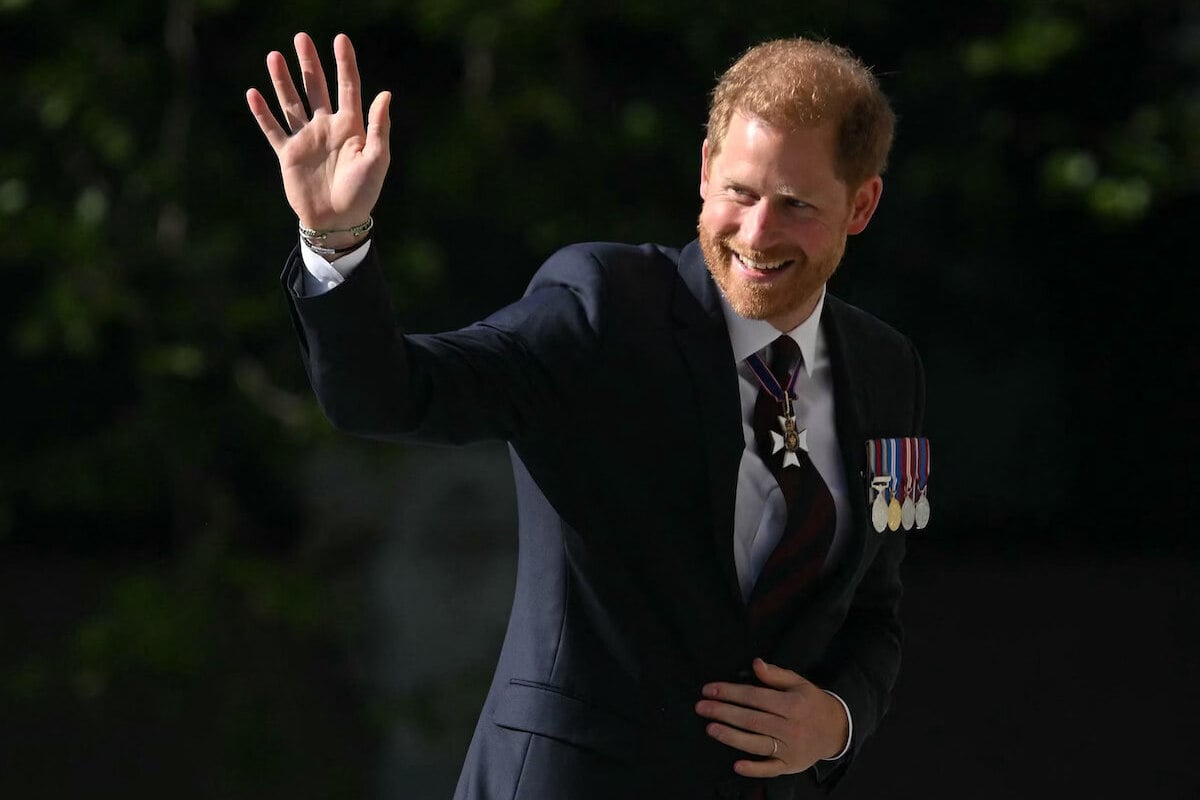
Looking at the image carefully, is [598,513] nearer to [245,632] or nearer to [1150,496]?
[245,632]

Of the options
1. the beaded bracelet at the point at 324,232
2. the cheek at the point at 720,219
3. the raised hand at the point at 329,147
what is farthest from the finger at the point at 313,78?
the cheek at the point at 720,219

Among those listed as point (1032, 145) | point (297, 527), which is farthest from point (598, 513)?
point (297, 527)

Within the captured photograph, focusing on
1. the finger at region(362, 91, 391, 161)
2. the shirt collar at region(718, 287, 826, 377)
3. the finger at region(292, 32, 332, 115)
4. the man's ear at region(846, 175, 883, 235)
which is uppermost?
the finger at region(292, 32, 332, 115)

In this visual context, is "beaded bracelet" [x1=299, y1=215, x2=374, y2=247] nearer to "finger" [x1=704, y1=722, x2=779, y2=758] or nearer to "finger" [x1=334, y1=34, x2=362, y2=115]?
"finger" [x1=334, y1=34, x2=362, y2=115]

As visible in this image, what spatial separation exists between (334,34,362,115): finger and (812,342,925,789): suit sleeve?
755 millimetres

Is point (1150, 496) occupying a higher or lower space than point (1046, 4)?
lower

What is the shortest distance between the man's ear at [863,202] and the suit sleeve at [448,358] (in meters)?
0.28

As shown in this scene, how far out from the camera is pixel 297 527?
522cm

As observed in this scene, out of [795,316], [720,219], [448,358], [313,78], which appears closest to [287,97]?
[313,78]

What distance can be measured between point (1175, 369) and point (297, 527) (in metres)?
2.91

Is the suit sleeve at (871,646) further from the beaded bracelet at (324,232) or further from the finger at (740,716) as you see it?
Answer: the beaded bracelet at (324,232)

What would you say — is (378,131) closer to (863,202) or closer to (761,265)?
(761,265)

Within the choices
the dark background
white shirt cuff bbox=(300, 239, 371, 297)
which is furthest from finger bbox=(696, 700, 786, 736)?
the dark background

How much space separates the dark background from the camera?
4.09m
